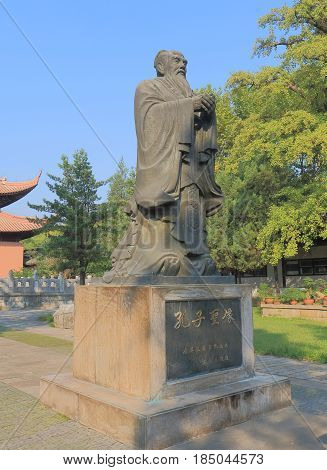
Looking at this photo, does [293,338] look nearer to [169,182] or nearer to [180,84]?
[169,182]

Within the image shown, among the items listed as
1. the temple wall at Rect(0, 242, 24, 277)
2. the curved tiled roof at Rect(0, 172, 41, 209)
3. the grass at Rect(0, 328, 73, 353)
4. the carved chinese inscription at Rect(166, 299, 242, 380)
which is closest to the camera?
the carved chinese inscription at Rect(166, 299, 242, 380)

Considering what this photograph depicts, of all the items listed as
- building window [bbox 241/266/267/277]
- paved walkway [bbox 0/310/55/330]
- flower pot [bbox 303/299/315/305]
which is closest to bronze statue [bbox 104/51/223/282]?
paved walkway [bbox 0/310/55/330]

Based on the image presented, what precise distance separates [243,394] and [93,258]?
41.6 ft

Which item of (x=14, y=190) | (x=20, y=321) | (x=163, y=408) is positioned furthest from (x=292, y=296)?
(x=14, y=190)

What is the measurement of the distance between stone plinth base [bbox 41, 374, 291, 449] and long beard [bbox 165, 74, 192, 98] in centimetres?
335

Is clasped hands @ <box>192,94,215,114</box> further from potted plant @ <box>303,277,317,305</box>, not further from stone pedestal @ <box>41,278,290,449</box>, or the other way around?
potted plant @ <box>303,277,317,305</box>

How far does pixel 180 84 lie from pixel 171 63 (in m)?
0.28

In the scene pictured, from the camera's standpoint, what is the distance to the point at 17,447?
Result: 377cm

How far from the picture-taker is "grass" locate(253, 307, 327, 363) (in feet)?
27.5

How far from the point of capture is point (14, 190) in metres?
31.6

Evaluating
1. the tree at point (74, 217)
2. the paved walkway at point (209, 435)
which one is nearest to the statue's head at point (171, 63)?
the paved walkway at point (209, 435)


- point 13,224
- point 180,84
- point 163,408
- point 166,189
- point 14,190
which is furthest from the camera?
point 13,224

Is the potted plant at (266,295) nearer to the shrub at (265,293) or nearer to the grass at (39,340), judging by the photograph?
the shrub at (265,293)

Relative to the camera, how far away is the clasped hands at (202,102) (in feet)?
16.4
